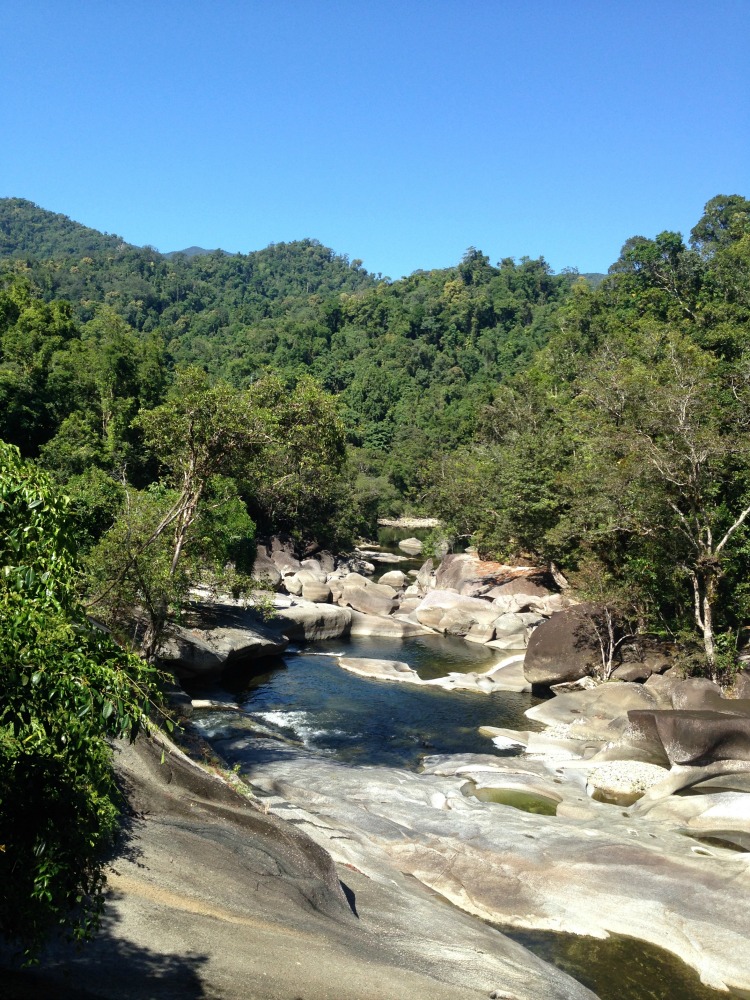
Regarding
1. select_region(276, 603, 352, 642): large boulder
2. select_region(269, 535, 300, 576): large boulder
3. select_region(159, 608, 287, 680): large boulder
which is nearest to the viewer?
select_region(159, 608, 287, 680): large boulder

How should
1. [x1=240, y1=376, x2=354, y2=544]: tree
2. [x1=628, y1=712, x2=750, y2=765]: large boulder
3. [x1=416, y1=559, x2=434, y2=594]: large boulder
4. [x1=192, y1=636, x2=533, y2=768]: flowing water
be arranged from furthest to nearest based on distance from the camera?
[x1=416, y1=559, x2=434, y2=594]: large boulder < [x1=240, y1=376, x2=354, y2=544]: tree < [x1=192, y1=636, x2=533, y2=768]: flowing water < [x1=628, y1=712, x2=750, y2=765]: large boulder

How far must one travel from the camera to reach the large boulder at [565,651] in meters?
27.5

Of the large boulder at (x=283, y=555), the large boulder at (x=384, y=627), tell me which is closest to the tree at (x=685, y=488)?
the large boulder at (x=384, y=627)

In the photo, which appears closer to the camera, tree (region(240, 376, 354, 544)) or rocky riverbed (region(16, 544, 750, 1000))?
rocky riverbed (region(16, 544, 750, 1000))

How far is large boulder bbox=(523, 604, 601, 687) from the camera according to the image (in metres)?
27.5

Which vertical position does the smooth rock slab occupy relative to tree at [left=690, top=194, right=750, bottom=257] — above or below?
below

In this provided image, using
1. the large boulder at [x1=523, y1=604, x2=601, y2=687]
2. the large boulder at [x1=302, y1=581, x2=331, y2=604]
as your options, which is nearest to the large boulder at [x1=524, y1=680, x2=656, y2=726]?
the large boulder at [x1=523, y1=604, x2=601, y2=687]

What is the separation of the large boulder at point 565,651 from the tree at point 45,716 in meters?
24.0

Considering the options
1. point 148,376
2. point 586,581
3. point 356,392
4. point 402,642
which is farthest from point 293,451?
point 356,392

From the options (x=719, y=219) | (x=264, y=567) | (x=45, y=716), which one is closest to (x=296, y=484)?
(x=264, y=567)

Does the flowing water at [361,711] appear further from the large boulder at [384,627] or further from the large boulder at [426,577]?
the large boulder at [426,577]

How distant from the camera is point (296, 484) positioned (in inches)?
1853

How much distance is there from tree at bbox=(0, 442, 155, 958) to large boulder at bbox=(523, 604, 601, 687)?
2399 centimetres

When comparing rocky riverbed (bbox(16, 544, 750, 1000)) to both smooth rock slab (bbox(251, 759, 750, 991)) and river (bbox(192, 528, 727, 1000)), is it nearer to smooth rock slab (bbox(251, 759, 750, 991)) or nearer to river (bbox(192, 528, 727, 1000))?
smooth rock slab (bbox(251, 759, 750, 991))
